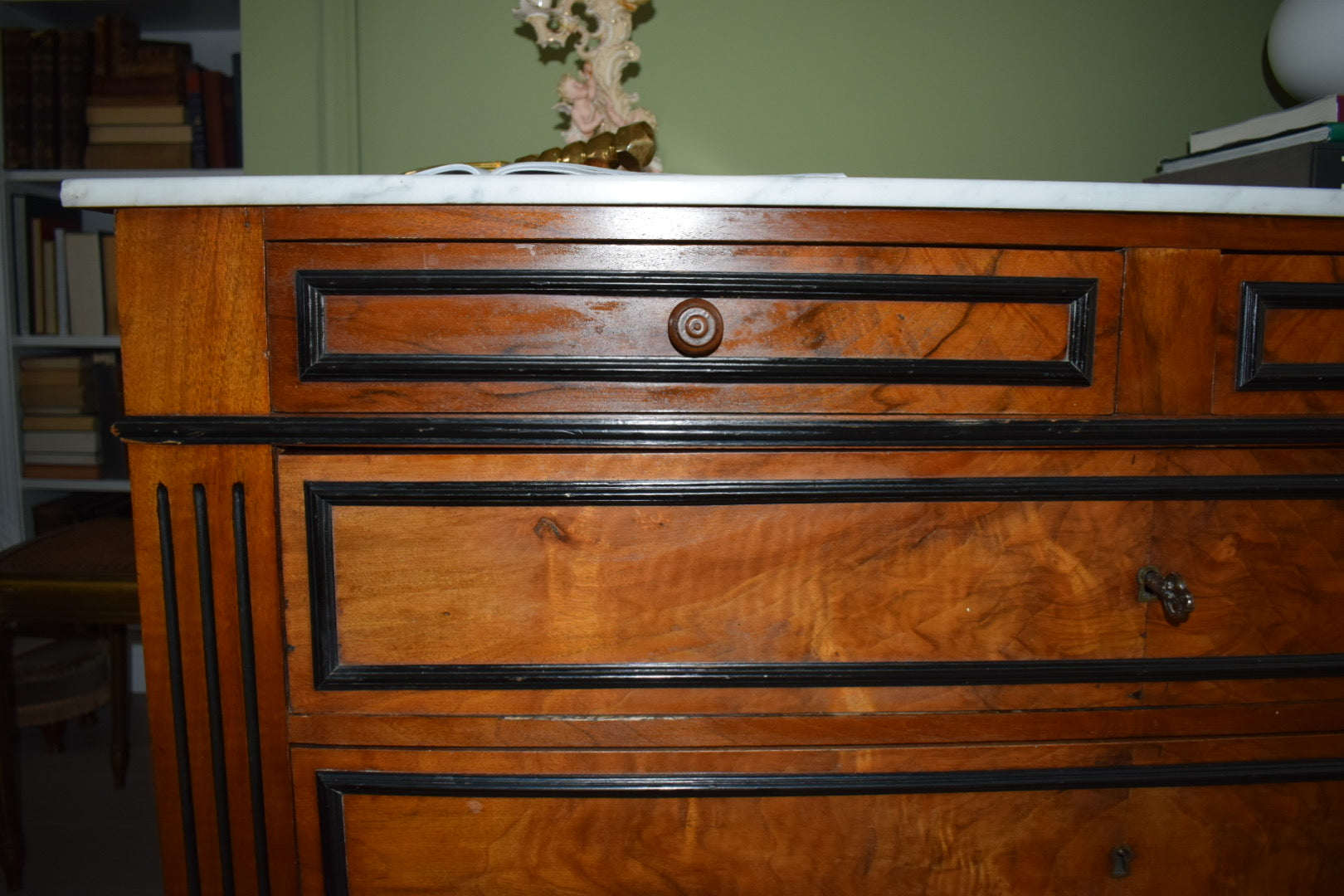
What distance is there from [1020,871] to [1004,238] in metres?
0.57

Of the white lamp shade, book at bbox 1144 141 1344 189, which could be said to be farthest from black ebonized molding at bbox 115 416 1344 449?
the white lamp shade

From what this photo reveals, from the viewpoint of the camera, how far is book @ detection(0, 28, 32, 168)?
1608mm

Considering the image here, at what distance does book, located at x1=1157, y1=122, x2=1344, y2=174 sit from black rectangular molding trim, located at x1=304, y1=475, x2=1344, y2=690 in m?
0.45

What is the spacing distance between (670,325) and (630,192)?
110mm

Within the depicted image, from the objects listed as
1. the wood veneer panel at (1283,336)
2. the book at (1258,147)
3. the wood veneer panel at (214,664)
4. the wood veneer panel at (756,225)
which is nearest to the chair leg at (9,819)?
the wood veneer panel at (214,664)

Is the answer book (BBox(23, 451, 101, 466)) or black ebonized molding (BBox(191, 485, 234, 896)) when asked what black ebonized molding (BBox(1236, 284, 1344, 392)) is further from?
book (BBox(23, 451, 101, 466))

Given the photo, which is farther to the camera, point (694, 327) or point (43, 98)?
point (43, 98)

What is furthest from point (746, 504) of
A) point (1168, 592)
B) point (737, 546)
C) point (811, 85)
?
point (811, 85)

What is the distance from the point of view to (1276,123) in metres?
0.96

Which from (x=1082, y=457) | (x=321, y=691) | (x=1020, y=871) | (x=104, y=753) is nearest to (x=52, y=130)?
(x=104, y=753)

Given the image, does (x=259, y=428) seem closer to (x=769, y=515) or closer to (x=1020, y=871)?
(x=769, y=515)

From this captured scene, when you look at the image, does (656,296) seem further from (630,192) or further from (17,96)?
(17,96)

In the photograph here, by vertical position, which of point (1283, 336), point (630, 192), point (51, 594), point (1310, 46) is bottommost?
point (51, 594)

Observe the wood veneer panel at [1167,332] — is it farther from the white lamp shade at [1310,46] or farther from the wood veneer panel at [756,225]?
the white lamp shade at [1310,46]
